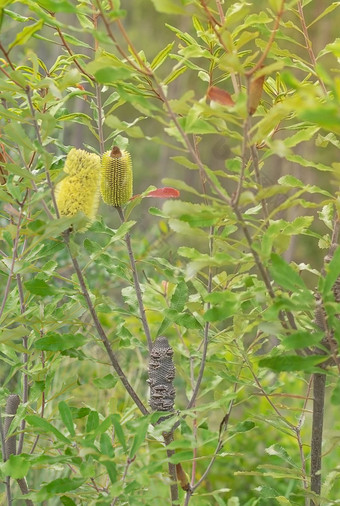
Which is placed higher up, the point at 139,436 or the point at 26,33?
→ the point at 26,33

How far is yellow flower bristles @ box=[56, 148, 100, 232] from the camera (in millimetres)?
979

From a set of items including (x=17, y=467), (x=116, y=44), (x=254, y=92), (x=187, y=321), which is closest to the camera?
(x=116, y=44)

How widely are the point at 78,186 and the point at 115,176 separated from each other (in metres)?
0.07

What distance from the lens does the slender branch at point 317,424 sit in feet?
3.34

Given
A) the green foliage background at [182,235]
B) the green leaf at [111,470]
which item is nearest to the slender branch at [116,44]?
the green foliage background at [182,235]

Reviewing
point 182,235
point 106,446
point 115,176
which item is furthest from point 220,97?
point 106,446

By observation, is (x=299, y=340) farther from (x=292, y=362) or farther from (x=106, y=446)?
(x=106, y=446)

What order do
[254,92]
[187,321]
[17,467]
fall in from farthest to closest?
[187,321]
[17,467]
[254,92]

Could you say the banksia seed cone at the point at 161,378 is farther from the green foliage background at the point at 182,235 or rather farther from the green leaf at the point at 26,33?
the green leaf at the point at 26,33

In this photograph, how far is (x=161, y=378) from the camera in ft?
3.42

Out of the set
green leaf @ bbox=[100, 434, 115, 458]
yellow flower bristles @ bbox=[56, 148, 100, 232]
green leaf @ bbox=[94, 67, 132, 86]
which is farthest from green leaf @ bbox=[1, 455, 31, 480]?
green leaf @ bbox=[94, 67, 132, 86]

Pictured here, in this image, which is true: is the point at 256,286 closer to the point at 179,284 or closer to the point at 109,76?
the point at 179,284

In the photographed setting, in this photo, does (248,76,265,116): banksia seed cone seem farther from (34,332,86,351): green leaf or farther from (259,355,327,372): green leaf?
(34,332,86,351): green leaf

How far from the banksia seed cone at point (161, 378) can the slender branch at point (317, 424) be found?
A: 217mm
